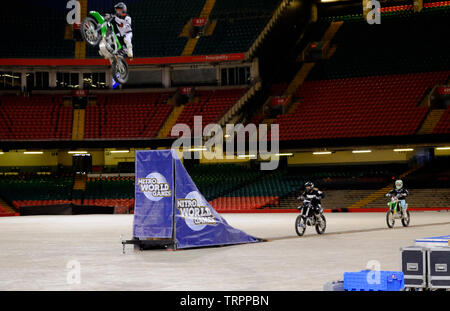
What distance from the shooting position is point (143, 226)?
15.5 metres

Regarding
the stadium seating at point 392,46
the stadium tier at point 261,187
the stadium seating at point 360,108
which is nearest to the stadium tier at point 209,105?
the stadium tier at point 261,187

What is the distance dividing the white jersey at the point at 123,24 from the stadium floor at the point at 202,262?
600 cm

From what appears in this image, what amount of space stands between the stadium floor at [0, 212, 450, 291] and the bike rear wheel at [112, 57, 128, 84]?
4.93 metres

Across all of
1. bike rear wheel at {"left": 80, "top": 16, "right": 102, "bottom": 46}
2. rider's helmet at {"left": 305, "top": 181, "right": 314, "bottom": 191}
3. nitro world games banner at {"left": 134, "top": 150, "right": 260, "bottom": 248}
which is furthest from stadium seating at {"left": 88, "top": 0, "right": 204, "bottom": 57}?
nitro world games banner at {"left": 134, "top": 150, "right": 260, "bottom": 248}

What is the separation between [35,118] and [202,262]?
34.6 meters

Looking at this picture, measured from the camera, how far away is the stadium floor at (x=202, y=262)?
9805 millimetres

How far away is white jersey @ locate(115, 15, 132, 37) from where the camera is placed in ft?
56.6

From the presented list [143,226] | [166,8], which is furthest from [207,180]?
[143,226]

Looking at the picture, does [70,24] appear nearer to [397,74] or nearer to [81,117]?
[81,117]

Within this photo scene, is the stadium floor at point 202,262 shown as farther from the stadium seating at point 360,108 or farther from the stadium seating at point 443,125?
the stadium seating at point 360,108

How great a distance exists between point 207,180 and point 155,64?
9.58 m

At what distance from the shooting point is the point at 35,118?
44250 mm

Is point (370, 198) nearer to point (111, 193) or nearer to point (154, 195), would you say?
point (111, 193)
